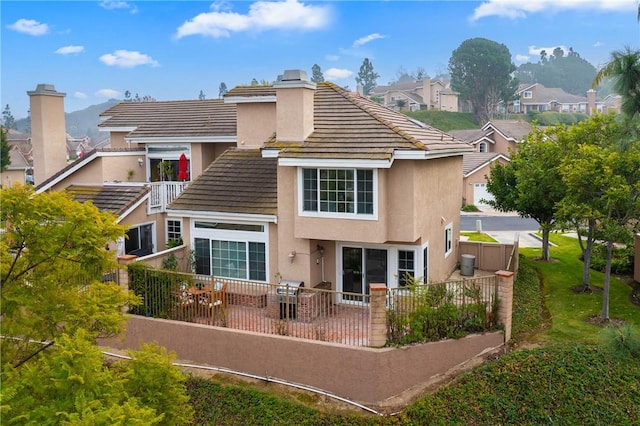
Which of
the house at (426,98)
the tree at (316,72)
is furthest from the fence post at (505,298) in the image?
the tree at (316,72)

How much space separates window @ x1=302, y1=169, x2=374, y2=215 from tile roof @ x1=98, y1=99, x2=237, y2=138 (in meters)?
7.91

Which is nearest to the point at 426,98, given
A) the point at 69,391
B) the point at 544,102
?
the point at 544,102

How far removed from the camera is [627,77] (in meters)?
15.2

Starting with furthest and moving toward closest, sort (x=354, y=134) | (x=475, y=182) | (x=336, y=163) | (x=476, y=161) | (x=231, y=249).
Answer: (x=476, y=161) → (x=475, y=182) → (x=231, y=249) → (x=354, y=134) → (x=336, y=163)

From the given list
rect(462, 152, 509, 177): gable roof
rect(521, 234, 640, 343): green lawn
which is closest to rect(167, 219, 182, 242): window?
rect(521, 234, 640, 343): green lawn

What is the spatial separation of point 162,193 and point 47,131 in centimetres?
573

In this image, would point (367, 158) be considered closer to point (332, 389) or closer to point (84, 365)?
point (332, 389)

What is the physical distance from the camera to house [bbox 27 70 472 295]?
55.0 feet

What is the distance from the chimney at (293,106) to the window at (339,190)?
4.99ft

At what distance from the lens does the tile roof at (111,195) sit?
20453 millimetres

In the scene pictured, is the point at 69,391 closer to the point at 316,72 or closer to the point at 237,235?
the point at 237,235

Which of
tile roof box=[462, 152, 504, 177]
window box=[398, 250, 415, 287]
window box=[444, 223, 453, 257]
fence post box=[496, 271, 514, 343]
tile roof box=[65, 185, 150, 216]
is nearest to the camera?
fence post box=[496, 271, 514, 343]

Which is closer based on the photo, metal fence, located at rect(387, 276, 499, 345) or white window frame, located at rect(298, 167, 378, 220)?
metal fence, located at rect(387, 276, 499, 345)

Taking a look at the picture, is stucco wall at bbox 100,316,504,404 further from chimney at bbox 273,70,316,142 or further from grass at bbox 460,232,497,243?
grass at bbox 460,232,497,243
